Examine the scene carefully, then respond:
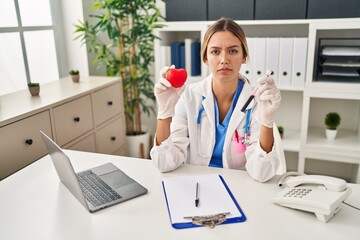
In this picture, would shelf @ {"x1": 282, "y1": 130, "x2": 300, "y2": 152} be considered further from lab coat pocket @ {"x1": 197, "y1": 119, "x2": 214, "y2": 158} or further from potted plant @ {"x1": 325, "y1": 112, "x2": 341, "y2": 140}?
lab coat pocket @ {"x1": 197, "y1": 119, "x2": 214, "y2": 158}

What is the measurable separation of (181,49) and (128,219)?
1.96m

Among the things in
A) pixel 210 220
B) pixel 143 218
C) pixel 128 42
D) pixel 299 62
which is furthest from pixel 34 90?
pixel 299 62

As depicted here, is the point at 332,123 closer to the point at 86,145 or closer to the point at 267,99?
the point at 267,99

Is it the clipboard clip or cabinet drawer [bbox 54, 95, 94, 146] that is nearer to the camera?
the clipboard clip

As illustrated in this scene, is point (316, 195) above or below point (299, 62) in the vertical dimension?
below

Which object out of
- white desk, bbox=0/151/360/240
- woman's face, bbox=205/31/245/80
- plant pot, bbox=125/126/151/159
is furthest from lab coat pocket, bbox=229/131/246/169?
plant pot, bbox=125/126/151/159

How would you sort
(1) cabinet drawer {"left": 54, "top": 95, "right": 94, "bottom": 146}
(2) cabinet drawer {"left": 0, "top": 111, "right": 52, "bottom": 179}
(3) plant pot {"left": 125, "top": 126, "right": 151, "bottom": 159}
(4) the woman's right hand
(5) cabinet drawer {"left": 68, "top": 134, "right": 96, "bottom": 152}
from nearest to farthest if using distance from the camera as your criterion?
(4) the woman's right hand, (2) cabinet drawer {"left": 0, "top": 111, "right": 52, "bottom": 179}, (1) cabinet drawer {"left": 54, "top": 95, "right": 94, "bottom": 146}, (5) cabinet drawer {"left": 68, "top": 134, "right": 96, "bottom": 152}, (3) plant pot {"left": 125, "top": 126, "right": 151, "bottom": 159}

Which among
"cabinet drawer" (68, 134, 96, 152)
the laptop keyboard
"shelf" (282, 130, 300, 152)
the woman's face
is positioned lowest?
"shelf" (282, 130, 300, 152)

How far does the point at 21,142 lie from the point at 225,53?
1.14 meters

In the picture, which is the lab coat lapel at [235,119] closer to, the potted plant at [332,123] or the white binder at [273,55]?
the white binder at [273,55]

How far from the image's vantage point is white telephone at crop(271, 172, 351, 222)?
1018 millimetres

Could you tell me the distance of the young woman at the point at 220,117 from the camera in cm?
130

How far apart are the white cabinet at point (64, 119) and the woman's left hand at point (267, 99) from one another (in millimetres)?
1200

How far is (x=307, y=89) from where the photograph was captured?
243 cm
